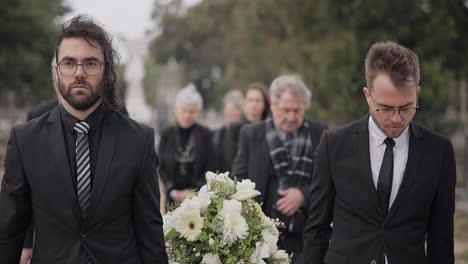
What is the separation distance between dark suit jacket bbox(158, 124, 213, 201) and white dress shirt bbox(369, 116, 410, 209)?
534 cm

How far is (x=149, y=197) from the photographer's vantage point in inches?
154

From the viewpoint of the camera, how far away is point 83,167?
3.81 m

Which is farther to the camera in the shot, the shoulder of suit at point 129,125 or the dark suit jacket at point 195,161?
the dark suit jacket at point 195,161

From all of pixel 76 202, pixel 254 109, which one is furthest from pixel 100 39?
pixel 254 109

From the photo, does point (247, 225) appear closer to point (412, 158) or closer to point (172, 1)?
point (412, 158)

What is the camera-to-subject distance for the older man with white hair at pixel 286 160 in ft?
19.8

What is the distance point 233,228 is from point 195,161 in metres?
4.83

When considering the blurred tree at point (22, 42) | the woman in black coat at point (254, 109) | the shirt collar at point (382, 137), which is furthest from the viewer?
the blurred tree at point (22, 42)

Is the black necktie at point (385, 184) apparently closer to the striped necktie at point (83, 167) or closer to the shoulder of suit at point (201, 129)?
the striped necktie at point (83, 167)

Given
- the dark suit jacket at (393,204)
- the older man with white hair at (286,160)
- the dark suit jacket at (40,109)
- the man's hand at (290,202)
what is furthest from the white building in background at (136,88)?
the dark suit jacket at (393,204)

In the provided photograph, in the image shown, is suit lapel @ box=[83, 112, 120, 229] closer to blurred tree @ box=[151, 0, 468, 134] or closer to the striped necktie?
the striped necktie

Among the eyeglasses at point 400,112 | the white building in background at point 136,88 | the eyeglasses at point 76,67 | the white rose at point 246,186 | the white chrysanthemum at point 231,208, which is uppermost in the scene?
the eyeglasses at point 76,67

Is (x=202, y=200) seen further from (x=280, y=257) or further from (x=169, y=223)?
(x=280, y=257)

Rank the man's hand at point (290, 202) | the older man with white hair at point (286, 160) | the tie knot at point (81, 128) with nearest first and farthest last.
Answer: the tie knot at point (81, 128)
the man's hand at point (290, 202)
the older man with white hair at point (286, 160)
